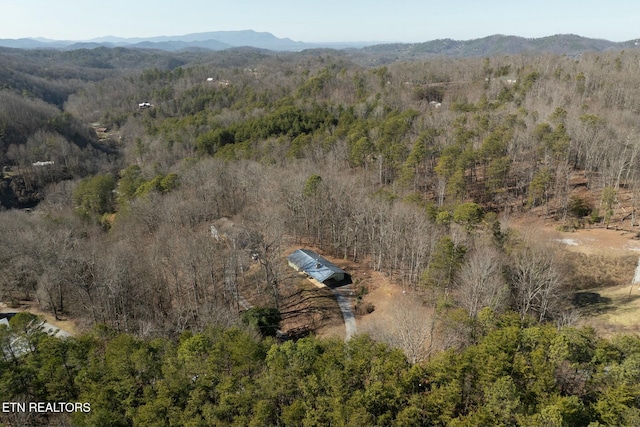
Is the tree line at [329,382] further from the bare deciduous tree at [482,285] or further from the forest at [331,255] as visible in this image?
the bare deciduous tree at [482,285]

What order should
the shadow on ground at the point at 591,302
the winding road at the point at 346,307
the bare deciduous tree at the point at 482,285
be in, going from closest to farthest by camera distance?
the bare deciduous tree at the point at 482,285 → the shadow on ground at the point at 591,302 → the winding road at the point at 346,307

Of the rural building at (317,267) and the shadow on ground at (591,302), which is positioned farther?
the rural building at (317,267)

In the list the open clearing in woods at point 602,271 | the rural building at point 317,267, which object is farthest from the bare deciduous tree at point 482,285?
the rural building at point 317,267

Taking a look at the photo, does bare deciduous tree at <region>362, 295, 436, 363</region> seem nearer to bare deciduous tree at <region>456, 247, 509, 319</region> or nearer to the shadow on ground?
bare deciduous tree at <region>456, 247, 509, 319</region>

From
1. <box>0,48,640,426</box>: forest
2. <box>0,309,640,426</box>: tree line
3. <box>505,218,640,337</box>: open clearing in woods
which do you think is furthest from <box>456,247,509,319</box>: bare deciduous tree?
<box>0,309,640,426</box>: tree line

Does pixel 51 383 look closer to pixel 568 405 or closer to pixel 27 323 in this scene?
pixel 27 323

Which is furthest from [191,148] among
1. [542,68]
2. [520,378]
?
[542,68]
